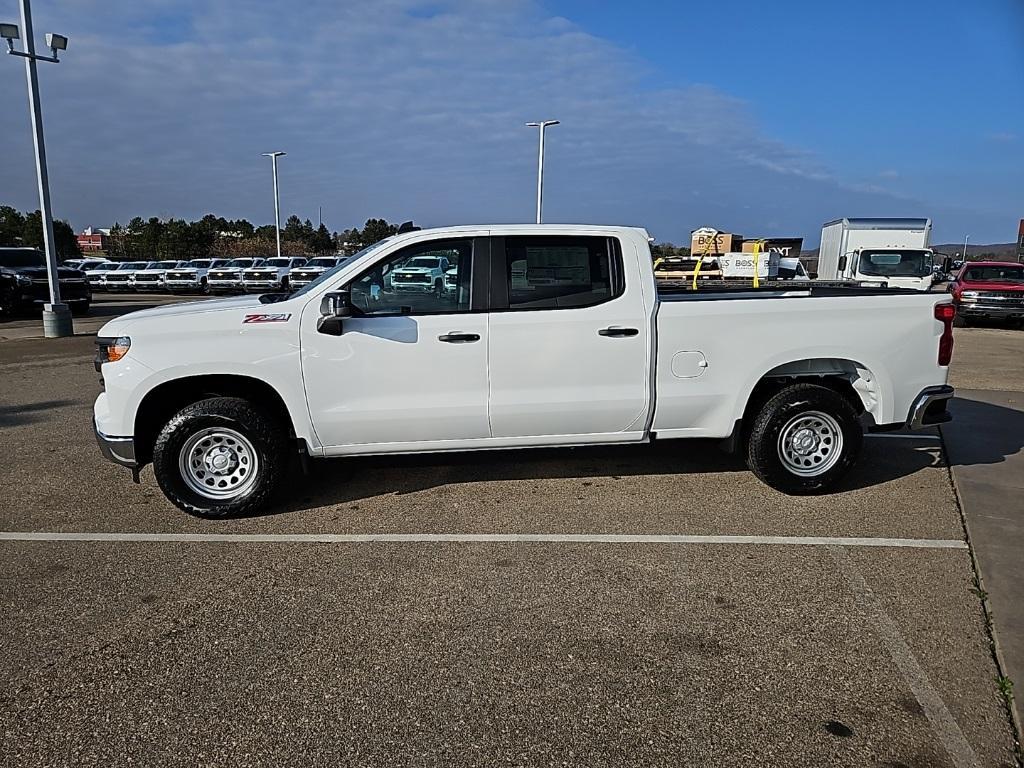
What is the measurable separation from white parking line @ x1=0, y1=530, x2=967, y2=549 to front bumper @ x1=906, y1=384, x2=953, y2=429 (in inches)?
39.8

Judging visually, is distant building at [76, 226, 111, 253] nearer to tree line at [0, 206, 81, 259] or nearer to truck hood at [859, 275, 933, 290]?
tree line at [0, 206, 81, 259]

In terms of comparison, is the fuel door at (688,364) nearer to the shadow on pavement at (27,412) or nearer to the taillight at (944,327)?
the taillight at (944,327)

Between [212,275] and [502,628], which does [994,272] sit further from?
[212,275]

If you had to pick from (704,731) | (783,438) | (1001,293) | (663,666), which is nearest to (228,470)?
(663,666)

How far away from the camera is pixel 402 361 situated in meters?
4.73

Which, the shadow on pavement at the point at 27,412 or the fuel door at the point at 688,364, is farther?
the shadow on pavement at the point at 27,412

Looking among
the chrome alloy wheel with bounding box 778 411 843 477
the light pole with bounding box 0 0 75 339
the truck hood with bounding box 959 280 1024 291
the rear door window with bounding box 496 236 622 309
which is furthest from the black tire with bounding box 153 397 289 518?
the truck hood with bounding box 959 280 1024 291

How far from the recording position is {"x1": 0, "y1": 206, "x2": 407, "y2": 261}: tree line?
49062 millimetres

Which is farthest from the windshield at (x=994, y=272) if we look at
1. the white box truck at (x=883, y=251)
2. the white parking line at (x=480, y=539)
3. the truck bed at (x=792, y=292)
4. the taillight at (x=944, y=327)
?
the white parking line at (x=480, y=539)

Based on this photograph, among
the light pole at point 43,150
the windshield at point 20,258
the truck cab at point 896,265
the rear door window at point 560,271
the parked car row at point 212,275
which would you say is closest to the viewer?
the rear door window at point 560,271

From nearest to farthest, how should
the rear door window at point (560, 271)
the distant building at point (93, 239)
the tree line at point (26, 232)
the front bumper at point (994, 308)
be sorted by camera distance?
the rear door window at point (560, 271) → the front bumper at point (994, 308) → the tree line at point (26, 232) → the distant building at point (93, 239)

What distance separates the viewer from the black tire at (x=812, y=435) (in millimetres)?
5102

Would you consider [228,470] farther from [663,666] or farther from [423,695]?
[663,666]

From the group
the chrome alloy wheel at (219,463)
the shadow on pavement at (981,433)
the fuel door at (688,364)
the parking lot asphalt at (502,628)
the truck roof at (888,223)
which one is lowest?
the parking lot asphalt at (502,628)
